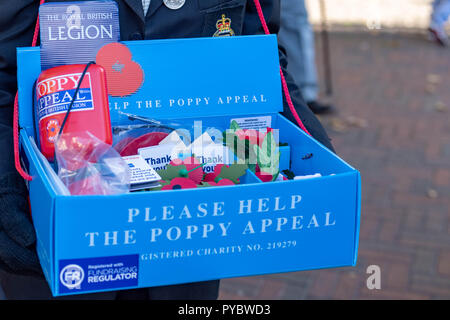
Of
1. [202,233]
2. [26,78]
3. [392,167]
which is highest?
[26,78]

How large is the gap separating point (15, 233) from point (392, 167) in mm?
3540

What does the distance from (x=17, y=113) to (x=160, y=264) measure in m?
0.53

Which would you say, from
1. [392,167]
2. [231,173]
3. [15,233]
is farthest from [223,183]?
[392,167]

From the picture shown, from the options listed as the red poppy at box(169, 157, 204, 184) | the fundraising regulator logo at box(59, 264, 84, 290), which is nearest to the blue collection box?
the fundraising regulator logo at box(59, 264, 84, 290)

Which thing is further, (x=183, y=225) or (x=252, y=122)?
(x=252, y=122)

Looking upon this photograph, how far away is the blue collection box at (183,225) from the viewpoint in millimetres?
1196

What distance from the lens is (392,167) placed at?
14.7 feet

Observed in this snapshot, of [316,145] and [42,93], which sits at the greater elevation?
[42,93]

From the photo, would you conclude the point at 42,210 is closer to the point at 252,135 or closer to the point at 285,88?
the point at 252,135

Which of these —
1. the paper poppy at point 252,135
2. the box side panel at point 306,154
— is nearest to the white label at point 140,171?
the paper poppy at point 252,135

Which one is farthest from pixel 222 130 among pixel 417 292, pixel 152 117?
pixel 417 292

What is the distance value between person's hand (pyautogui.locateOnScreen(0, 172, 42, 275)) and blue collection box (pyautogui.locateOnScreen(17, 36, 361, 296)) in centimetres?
3
